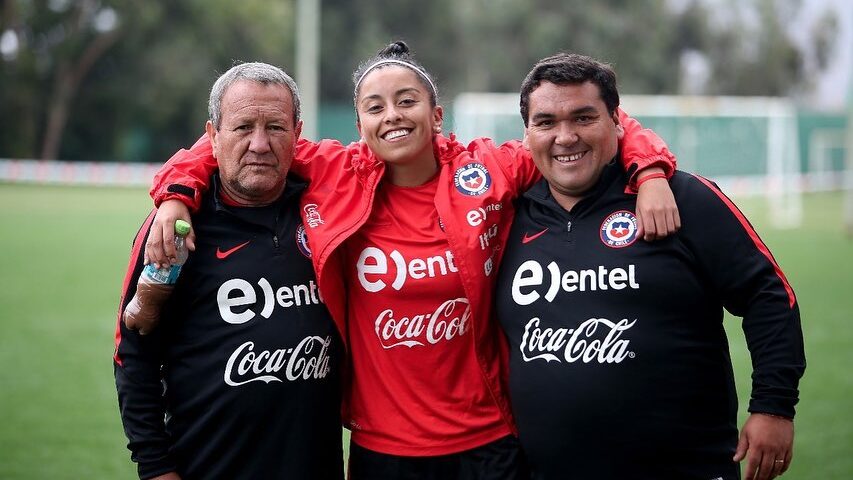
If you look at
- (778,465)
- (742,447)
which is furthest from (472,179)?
(778,465)

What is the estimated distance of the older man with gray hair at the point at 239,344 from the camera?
130 inches

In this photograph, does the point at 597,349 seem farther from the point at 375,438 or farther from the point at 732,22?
the point at 732,22

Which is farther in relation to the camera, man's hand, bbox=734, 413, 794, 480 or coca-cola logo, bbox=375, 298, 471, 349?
coca-cola logo, bbox=375, 298, 471, 349

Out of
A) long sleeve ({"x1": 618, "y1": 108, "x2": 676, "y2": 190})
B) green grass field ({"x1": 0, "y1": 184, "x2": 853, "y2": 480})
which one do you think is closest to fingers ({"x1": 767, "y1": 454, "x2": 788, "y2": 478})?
long sleeve ({"x1": 618, "y1": 108, "x2": 676, "y2": 190})

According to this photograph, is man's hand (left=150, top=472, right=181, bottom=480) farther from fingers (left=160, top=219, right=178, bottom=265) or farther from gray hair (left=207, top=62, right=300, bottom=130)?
gray hair (left=207, top=62, right=300, bottom=130)

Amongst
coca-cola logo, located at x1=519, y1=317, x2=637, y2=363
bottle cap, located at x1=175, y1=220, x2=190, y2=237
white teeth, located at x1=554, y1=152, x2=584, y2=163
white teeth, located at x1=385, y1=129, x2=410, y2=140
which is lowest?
coca-cola logo, located at x1=519, y1=317, x2=637, y2=363

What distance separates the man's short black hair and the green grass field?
3.40m

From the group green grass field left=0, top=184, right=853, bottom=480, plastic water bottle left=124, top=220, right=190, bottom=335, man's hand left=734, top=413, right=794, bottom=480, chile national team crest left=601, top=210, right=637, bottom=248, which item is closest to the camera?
man's hand left=734, top=413, right=794, bottom=480

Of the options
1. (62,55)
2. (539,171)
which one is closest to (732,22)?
(62,55)

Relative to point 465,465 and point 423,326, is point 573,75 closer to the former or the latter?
point 423,326

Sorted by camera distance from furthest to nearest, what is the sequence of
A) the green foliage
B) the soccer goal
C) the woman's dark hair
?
the green foliage
the soccer goal
the woman's dark hair

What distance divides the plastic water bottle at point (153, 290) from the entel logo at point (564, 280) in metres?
Answer: 1.27

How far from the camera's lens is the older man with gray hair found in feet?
10.9

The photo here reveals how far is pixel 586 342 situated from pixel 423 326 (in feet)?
2.12
